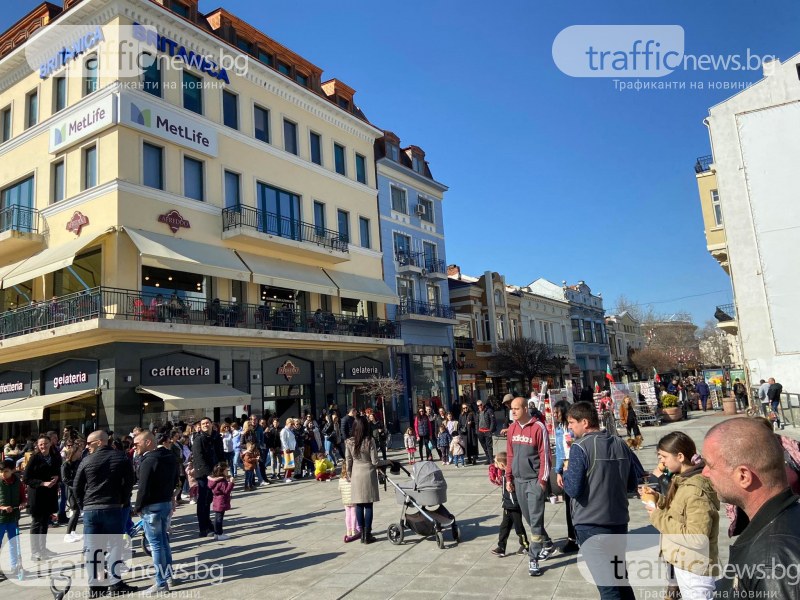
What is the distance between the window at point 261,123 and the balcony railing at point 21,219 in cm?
939

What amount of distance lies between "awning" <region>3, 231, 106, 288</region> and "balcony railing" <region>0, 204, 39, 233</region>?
1335 mm

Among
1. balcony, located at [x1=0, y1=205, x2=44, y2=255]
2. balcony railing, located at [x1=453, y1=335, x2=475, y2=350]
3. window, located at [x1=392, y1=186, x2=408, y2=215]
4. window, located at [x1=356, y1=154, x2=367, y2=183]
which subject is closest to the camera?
balcony, located at [x1=0, y1=205, x2=44, y2=255]

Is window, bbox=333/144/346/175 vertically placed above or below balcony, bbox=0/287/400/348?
above

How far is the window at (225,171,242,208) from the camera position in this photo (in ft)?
75.5

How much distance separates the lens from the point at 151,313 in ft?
61.1

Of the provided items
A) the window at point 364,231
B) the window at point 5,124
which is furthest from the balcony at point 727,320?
the window at point 5,124

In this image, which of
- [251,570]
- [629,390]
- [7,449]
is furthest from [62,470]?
[629,390]

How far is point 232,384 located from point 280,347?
302 centimetres

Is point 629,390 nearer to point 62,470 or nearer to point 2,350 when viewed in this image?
point 62,470

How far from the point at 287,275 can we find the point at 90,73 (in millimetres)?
10331

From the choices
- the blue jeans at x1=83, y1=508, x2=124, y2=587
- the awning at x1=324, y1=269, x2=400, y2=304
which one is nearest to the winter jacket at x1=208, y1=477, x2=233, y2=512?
the blue jeans at x1=83, y1=508, x2=124, y2=587

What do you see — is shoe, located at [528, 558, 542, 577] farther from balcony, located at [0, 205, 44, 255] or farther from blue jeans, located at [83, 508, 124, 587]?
balcony, located at [0, 205, 44, 255]

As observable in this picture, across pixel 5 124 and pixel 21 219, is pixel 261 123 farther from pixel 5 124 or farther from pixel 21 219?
pixel 5 124

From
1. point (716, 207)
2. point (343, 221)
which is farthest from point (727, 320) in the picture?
point (343, 221)
